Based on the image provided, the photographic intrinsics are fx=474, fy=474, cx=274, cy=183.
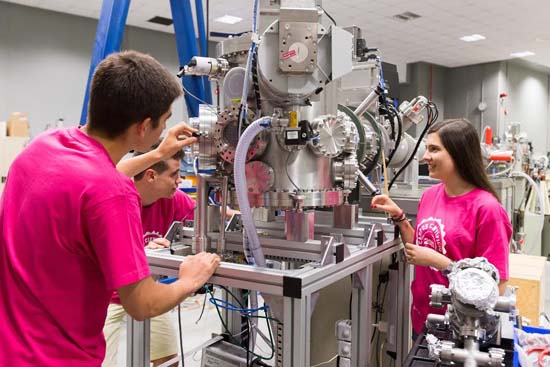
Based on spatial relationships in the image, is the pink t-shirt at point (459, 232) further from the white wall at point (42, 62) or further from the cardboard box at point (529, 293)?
the white wall at point (42, 62)

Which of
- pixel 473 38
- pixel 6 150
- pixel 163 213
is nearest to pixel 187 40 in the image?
pixel 163 213

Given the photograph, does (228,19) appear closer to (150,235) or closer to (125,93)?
(150,235)

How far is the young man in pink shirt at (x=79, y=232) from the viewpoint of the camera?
1059 mm

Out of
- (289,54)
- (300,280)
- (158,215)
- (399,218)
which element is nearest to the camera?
(300,280)

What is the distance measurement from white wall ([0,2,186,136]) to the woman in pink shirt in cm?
505

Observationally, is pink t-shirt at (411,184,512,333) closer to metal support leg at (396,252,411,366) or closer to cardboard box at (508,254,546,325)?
metal support leg at (396,252,411,366)

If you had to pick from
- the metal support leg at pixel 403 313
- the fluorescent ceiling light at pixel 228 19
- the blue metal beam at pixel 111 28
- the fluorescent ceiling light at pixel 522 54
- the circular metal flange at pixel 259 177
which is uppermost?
the fluorescent ceiling light at pixel 522 54

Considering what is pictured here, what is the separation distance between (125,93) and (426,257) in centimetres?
114

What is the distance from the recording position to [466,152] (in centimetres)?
177

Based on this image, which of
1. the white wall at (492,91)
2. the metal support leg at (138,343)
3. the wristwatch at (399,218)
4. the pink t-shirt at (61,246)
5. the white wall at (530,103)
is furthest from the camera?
the white wall at (530,103)

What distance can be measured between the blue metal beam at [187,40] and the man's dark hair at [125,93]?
3.32 feet

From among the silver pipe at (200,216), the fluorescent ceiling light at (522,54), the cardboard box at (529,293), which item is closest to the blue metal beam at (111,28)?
the silver pipe at (200,216)

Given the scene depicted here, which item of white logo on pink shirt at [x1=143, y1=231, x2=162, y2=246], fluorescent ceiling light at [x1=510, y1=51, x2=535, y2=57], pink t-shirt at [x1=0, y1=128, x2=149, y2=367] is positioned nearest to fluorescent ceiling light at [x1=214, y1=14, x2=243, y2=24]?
white logo on pink shirt at [x1=143, y1=231, x2=162, y2=246]

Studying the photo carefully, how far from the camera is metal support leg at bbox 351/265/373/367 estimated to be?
158cm
